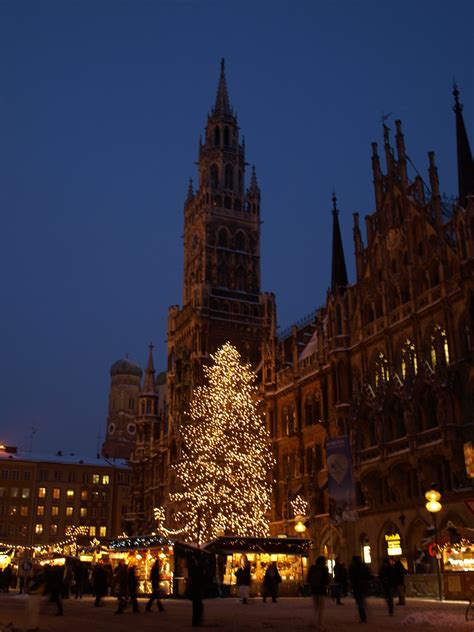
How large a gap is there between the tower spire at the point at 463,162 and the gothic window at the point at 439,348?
7.79 meters

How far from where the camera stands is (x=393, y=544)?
4381 cm

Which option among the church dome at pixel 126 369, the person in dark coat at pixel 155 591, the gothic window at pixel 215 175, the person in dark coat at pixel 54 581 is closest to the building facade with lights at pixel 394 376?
the person in dark coat at pixel 155 591

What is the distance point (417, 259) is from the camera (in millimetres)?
45781

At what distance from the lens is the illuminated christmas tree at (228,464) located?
177ft

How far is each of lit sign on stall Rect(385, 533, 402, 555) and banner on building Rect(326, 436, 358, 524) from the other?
3.19 m

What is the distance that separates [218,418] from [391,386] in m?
15.2

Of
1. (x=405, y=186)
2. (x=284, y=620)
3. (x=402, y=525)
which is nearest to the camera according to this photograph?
(x=284, y=620)

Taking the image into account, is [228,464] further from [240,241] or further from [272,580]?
[240,241]

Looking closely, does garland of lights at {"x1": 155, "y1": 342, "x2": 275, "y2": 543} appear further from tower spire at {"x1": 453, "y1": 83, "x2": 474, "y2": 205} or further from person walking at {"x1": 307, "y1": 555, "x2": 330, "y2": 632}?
person walking at {"x1": 307, "y1": 555, "x2": 330, "y2": 632}

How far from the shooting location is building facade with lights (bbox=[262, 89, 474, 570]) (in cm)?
4044

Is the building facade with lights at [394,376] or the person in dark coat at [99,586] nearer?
the person in dark coat at [99,586]

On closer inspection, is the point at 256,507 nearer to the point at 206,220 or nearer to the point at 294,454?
the point at 294,454

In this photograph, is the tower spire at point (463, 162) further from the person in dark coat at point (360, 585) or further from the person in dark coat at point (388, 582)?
the person in dark coat at point (360, 585)

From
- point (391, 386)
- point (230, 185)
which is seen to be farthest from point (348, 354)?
point (230, 185)
